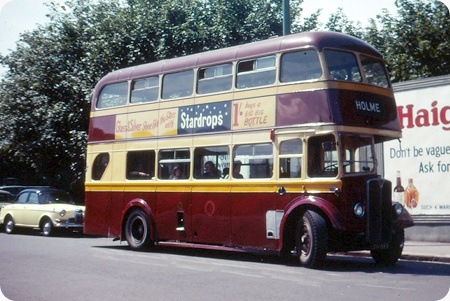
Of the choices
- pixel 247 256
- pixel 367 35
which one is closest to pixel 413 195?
pixel 247 256

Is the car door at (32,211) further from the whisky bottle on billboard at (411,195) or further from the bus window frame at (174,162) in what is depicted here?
the whisky bottle on billboard at (411,195)

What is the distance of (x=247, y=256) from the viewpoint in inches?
604

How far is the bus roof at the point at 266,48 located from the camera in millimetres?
12680

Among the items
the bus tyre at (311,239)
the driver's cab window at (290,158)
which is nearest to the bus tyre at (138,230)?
the driver's cab window at (290,158)

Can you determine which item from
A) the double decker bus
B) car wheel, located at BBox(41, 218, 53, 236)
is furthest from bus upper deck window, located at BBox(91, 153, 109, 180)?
car wheel, located at BBox(41, 218, 53, 236)

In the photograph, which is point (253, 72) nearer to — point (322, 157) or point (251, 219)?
point (322, 157)

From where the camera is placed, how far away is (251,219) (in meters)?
13.6

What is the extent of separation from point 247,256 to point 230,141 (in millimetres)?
2948

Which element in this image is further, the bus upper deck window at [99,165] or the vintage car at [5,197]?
the vintage car at [5,197]

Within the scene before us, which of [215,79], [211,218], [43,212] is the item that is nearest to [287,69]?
[215,79]

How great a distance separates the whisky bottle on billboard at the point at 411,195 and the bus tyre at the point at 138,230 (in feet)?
25.6

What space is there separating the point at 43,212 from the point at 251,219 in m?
10.8

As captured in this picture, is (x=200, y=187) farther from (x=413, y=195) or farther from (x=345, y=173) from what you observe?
(x=413, y=195)

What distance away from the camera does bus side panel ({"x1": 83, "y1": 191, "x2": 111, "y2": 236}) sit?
1709 centimetres
